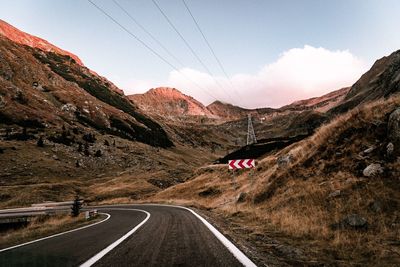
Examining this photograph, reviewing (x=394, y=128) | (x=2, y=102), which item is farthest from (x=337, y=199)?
(x=2, y=102)

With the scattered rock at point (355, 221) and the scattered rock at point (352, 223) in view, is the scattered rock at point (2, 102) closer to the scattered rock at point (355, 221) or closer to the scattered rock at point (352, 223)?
the scattered rock at point (352, 223)

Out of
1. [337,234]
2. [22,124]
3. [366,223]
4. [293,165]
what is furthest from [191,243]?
[22,124]

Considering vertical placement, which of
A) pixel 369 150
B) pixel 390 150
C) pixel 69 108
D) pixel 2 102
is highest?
pixel 69 108

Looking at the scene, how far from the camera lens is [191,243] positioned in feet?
27.9

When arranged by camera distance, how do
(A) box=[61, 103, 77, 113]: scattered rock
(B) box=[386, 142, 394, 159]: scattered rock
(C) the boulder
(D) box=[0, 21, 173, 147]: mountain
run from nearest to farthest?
(B) box=[386, 142, 394, 159]: scattered rock
(C) the boulder
(D) box=[0, 21, 173, 147]: mountain
(A) box=[61, 103, 77, 113]: scattered rock

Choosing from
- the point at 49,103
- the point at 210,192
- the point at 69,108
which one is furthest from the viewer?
the point at 69,108

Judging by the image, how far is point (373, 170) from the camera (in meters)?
11.0

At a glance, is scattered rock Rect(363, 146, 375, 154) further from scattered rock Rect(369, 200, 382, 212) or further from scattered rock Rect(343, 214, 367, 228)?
scattered rock Rect(343, 214, 367, 228)

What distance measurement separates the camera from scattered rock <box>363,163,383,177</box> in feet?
35.4

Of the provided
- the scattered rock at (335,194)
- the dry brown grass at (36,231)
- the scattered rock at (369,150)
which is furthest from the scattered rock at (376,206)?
the dry brown grass at (36,231)

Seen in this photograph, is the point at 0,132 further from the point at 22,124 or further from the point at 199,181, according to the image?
the point at 199,181

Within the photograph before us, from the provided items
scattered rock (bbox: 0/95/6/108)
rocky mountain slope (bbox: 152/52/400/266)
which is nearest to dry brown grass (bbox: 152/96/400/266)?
rocky mountain slope (bbox: 152/52/400/266)

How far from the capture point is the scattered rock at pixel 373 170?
35.4 feet

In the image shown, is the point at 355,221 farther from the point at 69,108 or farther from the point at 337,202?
the point at 69,108
